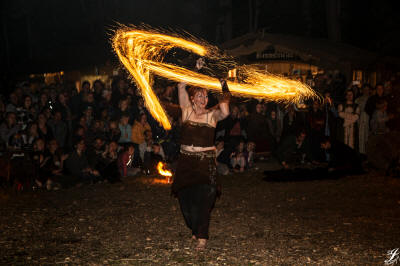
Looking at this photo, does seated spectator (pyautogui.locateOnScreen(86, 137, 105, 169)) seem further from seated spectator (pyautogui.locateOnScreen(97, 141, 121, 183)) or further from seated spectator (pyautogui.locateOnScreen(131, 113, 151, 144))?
seated spectator (pyautogui.locateOnScreen(131, 113, 151, 144))

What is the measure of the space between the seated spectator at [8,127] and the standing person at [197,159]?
5.64m

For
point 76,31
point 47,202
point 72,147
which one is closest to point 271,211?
point 47,202

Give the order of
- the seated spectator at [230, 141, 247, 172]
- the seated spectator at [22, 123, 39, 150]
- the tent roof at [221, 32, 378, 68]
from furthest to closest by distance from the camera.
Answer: the tent roof at [221, 32, 378, 68] → the seated spectator at [230, 141, 247, 172] → the seated spectator at [22, 123, 39, 150]

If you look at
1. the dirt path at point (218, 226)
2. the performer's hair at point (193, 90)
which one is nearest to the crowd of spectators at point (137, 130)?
the dirt path at point (218, 226)

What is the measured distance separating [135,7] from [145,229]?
85.8ft

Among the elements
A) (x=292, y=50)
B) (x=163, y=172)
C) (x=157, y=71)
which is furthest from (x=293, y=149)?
(x=157, y=71)

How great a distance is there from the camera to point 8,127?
10430 mm

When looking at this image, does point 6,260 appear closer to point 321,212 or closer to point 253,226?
point 253,226

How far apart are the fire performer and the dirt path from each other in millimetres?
474

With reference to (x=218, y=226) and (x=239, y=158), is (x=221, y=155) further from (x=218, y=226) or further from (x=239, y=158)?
(x=218, y=226)

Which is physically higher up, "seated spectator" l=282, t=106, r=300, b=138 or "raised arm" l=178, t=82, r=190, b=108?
"raised arm" l=178, t=82, r=190, b=108

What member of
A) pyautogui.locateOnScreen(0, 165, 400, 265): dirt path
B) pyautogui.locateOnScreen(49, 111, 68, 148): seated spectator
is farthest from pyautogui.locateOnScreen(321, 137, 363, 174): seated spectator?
pyautogui.locateOnScreen(49, 111, 68, 148): seated spectator

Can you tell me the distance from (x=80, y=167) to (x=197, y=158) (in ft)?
16.2

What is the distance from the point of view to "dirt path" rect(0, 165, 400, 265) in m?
5.54
